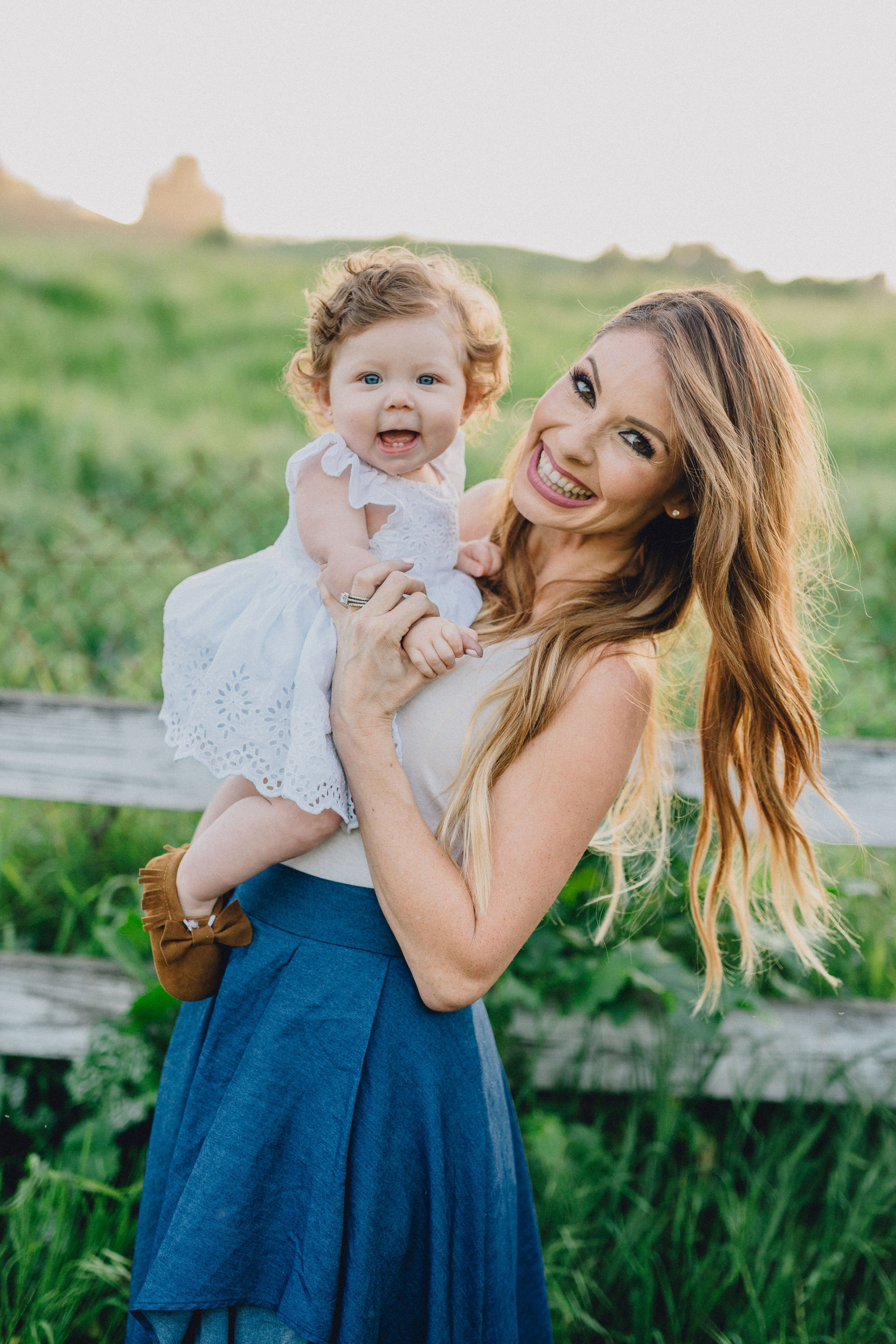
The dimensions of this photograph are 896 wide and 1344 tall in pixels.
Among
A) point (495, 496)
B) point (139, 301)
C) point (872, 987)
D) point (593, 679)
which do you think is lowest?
point (872, 987)

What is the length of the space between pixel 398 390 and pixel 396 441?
92 millimetres

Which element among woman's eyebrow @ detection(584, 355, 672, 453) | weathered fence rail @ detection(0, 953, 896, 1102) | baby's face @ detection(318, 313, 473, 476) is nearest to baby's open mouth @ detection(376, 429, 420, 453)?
baby's face @ detection(318, 313, 473, 476)

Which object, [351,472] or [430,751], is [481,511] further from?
[430,751]

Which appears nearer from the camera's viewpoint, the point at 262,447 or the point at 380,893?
the point at 380,893

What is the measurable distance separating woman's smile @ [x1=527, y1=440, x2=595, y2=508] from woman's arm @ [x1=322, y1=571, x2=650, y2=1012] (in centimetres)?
34

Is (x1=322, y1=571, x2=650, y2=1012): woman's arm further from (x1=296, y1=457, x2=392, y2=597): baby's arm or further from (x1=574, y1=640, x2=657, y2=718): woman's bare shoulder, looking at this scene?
(x1=296, y1=457, x2=392, y2=597): baby's arm

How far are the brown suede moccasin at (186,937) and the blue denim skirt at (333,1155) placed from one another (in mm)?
35

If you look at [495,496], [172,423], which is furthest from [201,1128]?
[172,423]

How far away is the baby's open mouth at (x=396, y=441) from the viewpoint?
5.32 ft

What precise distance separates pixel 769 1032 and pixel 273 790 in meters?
1.65

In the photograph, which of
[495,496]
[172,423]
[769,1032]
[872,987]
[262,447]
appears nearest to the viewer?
[495,496]

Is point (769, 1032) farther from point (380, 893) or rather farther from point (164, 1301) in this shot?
point (164, 1301)

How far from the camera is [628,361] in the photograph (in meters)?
1.56

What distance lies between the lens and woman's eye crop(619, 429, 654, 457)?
5.14 feet
